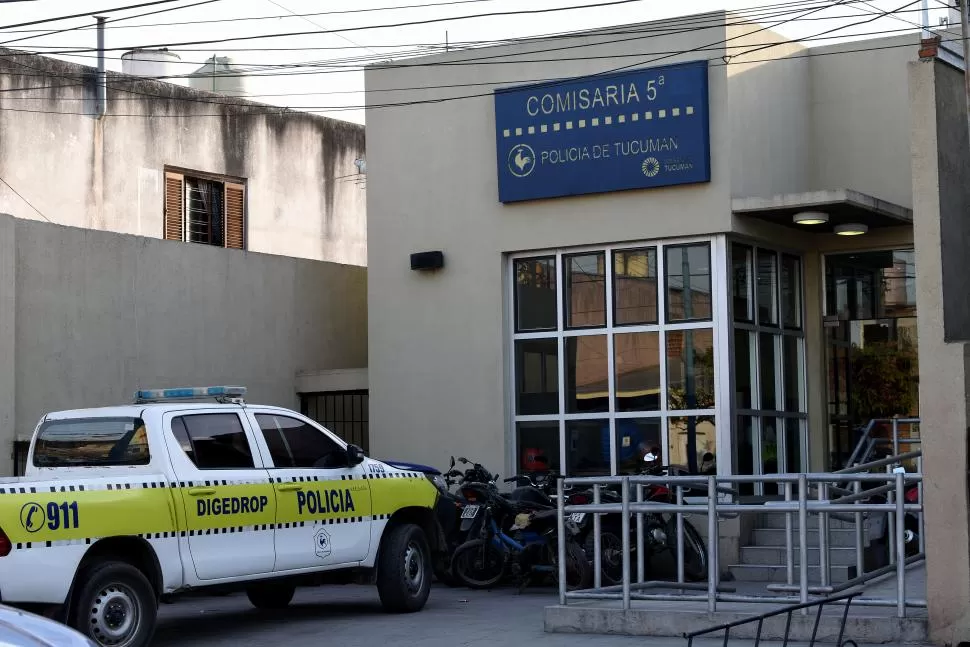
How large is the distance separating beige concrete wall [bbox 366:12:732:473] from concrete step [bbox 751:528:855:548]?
3169 millimetres

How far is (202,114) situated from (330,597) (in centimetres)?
1118

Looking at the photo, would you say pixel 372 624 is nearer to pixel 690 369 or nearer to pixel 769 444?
pixel 690 369

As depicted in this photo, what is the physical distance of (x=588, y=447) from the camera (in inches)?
641

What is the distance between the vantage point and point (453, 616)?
12508 millimetres

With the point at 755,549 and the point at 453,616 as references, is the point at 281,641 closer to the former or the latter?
the point at 453,616

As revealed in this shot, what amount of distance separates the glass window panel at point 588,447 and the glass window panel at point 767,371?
5.94 feet

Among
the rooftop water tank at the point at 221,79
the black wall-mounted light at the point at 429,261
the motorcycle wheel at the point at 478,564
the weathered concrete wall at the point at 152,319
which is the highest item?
the rooftop water tank at the point at 221,79

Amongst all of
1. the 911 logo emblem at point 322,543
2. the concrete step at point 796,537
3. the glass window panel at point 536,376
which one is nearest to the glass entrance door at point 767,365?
the concrete step at point 796,537

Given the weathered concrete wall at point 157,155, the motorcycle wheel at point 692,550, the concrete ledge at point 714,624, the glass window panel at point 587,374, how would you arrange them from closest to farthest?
the concrete ledge at point 714,624, the motorcycle wheel at point 692,550, the glass window panel at point 587,374, the weathered concrete wall at point 157,155

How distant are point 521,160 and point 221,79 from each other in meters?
10.9

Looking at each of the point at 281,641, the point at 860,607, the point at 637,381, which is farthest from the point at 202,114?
the point at 860,607

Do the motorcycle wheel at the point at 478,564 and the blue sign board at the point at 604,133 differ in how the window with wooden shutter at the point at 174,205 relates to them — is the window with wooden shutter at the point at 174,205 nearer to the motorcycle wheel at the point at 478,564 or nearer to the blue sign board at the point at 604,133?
the blue sign board at the point at 604,133

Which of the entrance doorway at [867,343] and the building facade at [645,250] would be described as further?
the entrance doorway at [867,343]

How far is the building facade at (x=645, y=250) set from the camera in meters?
15.6
